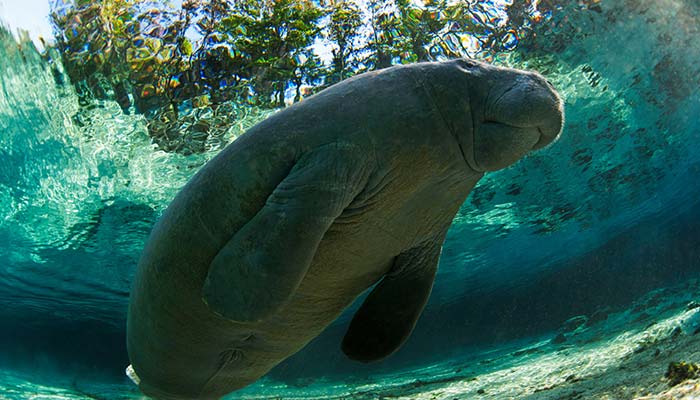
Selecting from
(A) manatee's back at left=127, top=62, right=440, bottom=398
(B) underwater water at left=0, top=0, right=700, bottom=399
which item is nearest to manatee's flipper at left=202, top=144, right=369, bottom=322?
(A) manatee's back at left=127, top=62, right=440, bottom=398

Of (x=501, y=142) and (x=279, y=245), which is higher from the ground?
(x=501, y=142)

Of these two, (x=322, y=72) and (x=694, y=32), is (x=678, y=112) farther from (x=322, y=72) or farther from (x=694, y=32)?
(x=322, y=72)

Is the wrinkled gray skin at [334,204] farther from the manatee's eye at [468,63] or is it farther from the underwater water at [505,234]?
the underwater water at [505,234]

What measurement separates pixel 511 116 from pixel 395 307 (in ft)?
4.67

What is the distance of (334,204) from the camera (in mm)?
2041

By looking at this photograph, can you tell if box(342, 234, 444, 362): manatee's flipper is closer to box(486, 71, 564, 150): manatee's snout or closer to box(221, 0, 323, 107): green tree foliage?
box(486, 71, 564, 150): manatee's snout

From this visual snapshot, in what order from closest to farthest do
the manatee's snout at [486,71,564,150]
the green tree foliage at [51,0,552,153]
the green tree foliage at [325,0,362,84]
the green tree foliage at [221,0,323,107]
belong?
the manatee's snout at [486,71,564,150]
the green tree foliage at [51,0,552,153]
the green tree foliage at [221,0,323,107]
the green tree foliage at [325,0,362,84]

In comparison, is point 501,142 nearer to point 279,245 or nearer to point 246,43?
point 279,245

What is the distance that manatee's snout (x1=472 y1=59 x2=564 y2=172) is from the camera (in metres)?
2.15

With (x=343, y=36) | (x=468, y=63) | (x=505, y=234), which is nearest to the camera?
(x=468, y=63)

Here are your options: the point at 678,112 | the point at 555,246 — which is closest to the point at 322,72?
the point at 678,112

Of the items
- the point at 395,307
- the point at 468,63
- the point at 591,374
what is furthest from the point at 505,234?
the point at 468,63

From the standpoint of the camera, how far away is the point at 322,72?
26.3 ft

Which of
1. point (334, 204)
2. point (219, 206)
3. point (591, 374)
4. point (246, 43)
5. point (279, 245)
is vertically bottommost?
point (591, 374)
